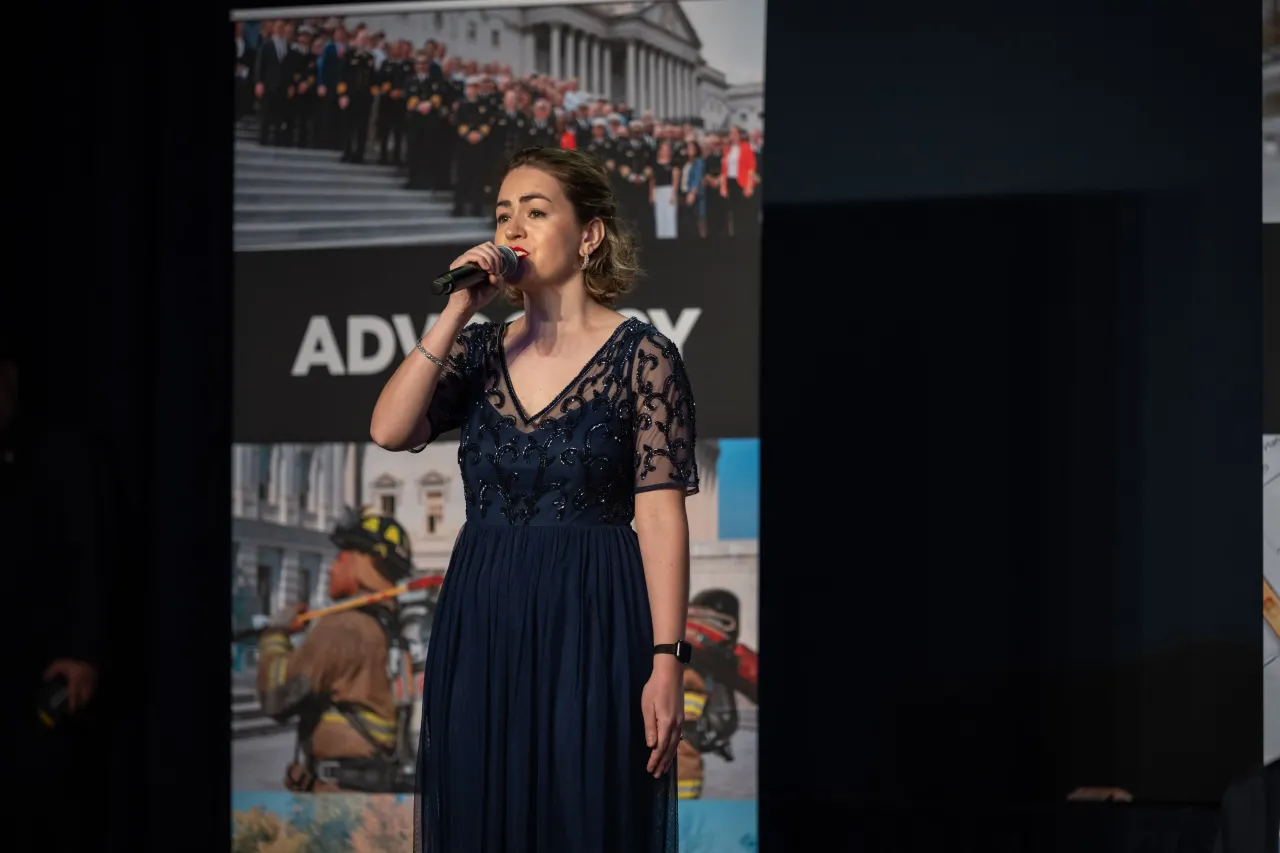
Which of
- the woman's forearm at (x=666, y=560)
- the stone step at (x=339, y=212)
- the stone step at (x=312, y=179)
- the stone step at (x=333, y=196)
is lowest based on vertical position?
the woman's forearm at (x=666, y=560)

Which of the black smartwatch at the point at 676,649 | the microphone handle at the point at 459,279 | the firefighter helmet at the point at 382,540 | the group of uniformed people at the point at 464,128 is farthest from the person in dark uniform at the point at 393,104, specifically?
the black smartwatch at the point at 676,649

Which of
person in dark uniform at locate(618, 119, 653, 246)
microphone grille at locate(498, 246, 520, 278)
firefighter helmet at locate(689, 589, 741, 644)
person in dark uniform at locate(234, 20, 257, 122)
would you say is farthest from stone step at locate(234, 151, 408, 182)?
microphone grille at locate(498, 246, 520, 278)

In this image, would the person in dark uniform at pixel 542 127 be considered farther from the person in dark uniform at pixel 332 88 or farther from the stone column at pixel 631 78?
the person in dark uniform at pixel 332 88

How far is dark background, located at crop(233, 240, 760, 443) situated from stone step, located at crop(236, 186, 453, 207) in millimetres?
137

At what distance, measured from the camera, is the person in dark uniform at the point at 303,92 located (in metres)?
4.12

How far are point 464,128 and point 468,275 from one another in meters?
1.99

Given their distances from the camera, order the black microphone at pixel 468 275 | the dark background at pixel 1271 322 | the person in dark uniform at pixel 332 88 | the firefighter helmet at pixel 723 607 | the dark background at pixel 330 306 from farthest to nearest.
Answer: the person in dark uniform at pixel 332 88
the dark background at pixel 330 306
the firefighter helmet at pixel 723 607
the dark background at pixel 1271 322
the black microphone at pixel 468 275

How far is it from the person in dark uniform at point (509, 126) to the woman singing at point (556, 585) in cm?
174

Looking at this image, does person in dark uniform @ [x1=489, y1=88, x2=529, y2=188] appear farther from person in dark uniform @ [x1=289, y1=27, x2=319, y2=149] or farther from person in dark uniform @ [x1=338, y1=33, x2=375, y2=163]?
person in dark uniform @ [x1=289, y1=27, x2=319, y2=149]

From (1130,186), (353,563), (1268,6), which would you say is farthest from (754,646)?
(1268,6)

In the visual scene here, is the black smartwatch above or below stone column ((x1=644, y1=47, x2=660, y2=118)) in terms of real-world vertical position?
below

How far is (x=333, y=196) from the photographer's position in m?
4.09

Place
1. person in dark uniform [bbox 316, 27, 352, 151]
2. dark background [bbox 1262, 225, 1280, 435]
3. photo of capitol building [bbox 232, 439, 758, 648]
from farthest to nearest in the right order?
person in dark uniform [bbox 316, 27, 352, 151], photo of capitol building [bbox 232, 439, 758, 648], dark background [bbox 1262, 225, 1280, 435]

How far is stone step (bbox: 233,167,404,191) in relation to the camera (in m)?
4.06
